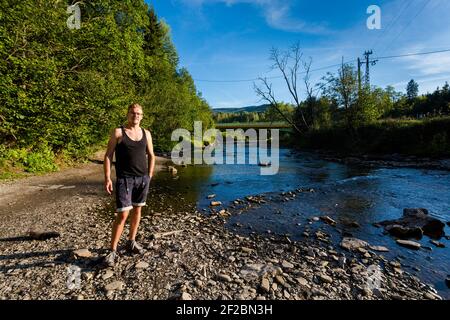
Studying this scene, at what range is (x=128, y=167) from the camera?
4242 mm

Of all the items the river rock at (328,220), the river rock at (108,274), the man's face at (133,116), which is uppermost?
the man's face at (133,116)

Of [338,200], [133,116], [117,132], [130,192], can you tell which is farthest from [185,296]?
[338,200]

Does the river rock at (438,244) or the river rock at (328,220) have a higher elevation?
the river rock at (328,220)

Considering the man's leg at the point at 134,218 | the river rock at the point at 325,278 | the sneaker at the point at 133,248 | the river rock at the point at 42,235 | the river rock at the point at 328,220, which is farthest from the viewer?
the river rock at the point at 328,220

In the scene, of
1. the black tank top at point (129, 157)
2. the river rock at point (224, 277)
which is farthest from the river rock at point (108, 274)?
the river rock at point (224, 277)

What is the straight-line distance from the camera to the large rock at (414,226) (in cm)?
633

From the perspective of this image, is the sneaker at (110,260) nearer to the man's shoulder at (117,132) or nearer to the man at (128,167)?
the man at (128,167)

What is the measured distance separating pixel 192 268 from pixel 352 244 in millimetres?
3946

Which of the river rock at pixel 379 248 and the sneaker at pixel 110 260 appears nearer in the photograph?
the sneaker at pixel 110 260

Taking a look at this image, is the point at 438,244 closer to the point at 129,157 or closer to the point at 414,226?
the point at 414,226

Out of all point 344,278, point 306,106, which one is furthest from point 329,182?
point 306,106

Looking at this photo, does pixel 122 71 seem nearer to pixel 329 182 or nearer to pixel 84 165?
pixel 84 165

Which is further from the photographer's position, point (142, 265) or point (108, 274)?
point (142, 265)

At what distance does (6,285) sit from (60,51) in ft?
47.0
